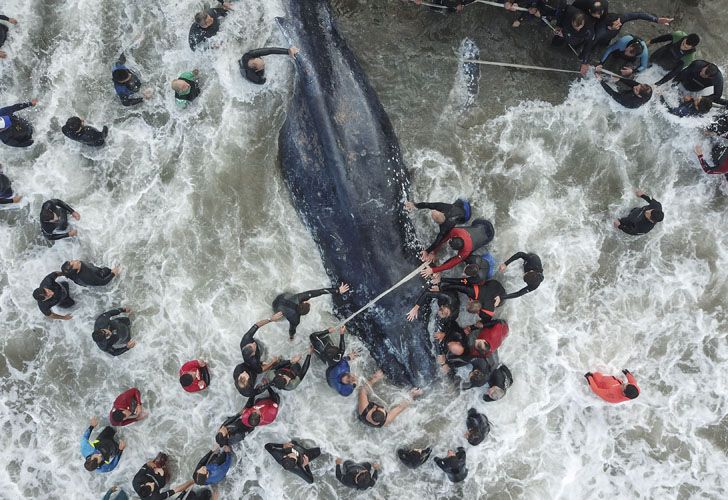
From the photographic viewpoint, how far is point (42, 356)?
1134cm

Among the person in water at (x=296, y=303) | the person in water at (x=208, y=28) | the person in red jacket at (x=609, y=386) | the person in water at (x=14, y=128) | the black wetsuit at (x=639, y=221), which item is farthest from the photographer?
the person in water at (x=208, y=28)

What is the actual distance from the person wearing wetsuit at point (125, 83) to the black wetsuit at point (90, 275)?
3.81m

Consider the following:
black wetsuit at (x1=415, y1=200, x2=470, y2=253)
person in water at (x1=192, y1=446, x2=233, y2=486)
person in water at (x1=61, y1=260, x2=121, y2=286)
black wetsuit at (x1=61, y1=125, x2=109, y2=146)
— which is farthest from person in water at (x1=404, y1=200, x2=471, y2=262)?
black wetsuit at (x1=61, y1=125, x2=109, y2=146)

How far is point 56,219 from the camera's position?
10.4m

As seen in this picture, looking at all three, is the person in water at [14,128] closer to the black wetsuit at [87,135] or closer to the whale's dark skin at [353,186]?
the black wetsuit at [87,135]

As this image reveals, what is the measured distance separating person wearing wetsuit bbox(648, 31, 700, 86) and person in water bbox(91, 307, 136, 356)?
505 inches

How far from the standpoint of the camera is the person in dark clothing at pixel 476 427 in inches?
413

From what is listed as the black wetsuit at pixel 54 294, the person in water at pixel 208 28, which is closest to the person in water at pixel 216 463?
the black wetsuit at pixel 54 294

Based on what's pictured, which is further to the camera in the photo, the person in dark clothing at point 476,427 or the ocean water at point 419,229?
the ocean water at point 419,229

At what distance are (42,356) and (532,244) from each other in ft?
38.1

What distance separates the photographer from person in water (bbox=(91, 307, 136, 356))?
10209mm

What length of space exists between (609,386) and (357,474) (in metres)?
5.70

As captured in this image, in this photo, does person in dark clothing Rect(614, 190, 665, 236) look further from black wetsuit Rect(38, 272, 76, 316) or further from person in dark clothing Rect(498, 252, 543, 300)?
black wetsuit Rect(38, 272, 76, 316)

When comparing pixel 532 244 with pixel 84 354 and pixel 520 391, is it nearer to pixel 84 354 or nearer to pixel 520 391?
pixel 520 391
